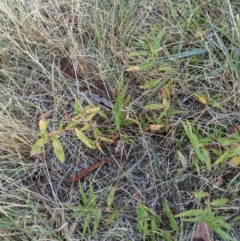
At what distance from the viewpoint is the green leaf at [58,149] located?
4.65 feet

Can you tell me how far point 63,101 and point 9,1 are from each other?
42 cm

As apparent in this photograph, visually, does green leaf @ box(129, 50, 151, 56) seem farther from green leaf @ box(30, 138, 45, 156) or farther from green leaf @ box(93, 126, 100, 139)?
green leaf @ box(30, 138, 45, 156)

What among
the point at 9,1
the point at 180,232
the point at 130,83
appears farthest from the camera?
the point at 9,1

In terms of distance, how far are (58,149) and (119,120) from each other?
0.19 meters

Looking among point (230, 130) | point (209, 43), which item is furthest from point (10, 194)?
point (209, 43)

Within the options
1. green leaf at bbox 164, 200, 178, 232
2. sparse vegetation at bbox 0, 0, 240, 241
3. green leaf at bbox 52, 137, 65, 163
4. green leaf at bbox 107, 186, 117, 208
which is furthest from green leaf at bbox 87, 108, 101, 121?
green leaf at bbox 164, 200, 178, 232

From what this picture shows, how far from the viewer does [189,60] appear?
5.14 feet

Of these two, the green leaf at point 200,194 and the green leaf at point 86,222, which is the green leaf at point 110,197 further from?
the green leaf at point 200,194

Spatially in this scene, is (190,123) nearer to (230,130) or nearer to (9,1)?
(230,130)

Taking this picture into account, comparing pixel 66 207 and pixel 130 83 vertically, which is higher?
pixel 130 83

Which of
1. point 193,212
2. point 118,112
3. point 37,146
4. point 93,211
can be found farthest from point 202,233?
point 37,146

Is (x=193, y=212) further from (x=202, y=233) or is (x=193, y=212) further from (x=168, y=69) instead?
(x=168, y=69)

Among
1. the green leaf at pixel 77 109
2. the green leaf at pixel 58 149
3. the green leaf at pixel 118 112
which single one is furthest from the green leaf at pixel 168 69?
the green leaf at pixel 58 149

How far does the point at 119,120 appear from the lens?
1.46m
